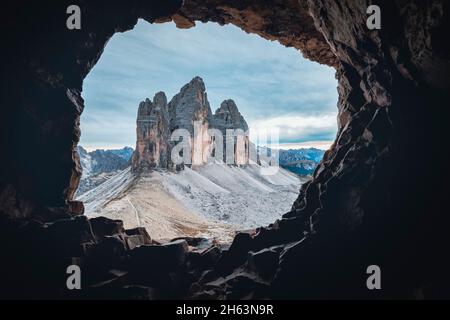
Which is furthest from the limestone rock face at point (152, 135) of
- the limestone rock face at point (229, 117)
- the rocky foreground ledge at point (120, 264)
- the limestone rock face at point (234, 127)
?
the rocky foreground ledge at point (120, 264)

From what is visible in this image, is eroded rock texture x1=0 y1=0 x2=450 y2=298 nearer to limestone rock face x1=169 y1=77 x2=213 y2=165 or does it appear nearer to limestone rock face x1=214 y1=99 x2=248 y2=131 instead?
limestone rock face x1=169 y1=77 x2=213 y2=165

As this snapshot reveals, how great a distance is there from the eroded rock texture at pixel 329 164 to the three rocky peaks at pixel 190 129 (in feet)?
278

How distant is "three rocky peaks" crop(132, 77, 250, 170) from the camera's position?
323 feet

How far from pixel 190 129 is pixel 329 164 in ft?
323

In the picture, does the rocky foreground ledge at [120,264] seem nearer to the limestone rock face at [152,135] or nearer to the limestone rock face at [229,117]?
the limestone rock face at [152,135]

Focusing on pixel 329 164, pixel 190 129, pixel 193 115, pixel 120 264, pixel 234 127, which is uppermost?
pixel 193 115

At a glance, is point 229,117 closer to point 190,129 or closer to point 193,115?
point 193,115

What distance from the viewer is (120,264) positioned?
13547 millimetres

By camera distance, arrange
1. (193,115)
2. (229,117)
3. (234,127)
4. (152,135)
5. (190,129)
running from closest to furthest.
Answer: (152,135)
(190,129)
(193,115)
(234,127)
(229,117)

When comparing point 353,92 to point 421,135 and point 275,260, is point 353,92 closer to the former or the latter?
point 421,135

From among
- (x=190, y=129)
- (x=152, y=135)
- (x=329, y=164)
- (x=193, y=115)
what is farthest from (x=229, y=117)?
(x=329, y=164)

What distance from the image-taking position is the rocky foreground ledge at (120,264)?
11578 mm

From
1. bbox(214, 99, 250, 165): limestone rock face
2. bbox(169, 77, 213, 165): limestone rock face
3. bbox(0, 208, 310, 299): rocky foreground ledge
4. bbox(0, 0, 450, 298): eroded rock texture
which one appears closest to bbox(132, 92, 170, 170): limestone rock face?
bbox(169, 77, 213, 165): limestone rock face
